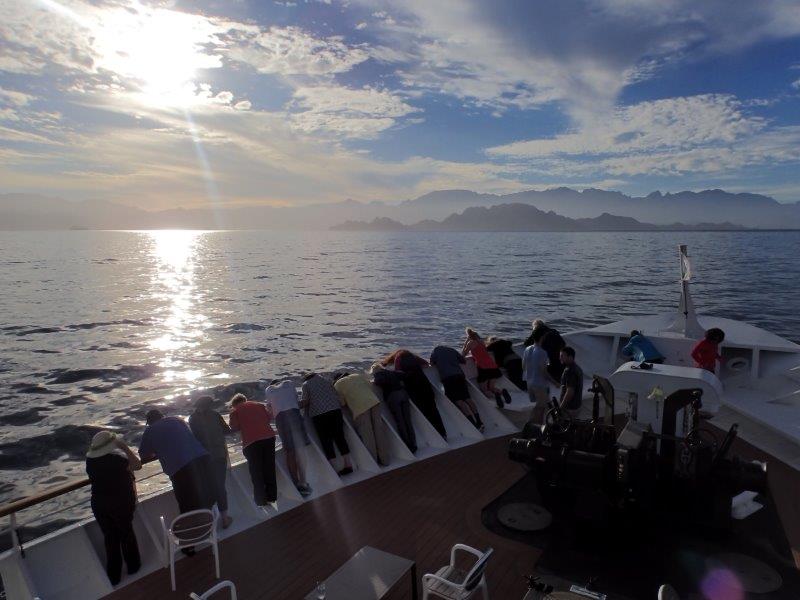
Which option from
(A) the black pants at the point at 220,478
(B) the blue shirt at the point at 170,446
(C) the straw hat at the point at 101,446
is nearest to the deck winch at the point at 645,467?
(A) the black pants at the point at 220,478

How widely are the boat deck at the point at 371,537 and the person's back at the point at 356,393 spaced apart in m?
1.07

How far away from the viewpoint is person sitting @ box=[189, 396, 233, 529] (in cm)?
652

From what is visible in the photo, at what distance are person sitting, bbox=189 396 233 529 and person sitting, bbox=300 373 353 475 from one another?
1553 mm

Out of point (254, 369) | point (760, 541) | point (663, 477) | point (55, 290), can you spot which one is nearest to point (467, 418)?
point (663, 477)

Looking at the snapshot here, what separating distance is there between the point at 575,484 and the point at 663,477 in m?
1.08

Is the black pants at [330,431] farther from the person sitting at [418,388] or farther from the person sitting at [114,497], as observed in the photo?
the person sitting at [114,497]

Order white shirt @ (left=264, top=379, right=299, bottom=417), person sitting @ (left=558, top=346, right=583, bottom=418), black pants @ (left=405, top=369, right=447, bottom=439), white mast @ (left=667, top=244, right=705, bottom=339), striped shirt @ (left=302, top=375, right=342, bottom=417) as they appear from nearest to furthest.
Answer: white shirt @ (left=264, top=379, right=299, bottom=417)
striped shirt @ (left=302, top=375, right=342, bottom=417)
person sitting @ (left=558, top=346, right=583, bottom=418)
black pants @ (left=405, top=369, right=447, bottom=439)
white mast @ (left=667, top=244, right=705, bottom=339)

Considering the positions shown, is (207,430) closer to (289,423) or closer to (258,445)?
(258,445)

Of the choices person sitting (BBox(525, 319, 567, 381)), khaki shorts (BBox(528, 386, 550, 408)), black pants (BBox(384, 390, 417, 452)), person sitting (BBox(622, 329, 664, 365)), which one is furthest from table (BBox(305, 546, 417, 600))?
person sitting (BBox(622, 329, 664, 365))

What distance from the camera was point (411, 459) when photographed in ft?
27.6

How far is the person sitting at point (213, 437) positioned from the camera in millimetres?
6523

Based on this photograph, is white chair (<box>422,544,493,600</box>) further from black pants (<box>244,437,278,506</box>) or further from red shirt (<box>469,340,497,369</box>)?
red shirt (<box>469,340,497,369</box>)

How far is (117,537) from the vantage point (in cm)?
570

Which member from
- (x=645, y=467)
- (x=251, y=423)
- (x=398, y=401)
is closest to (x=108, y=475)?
(x=251, y=423)
